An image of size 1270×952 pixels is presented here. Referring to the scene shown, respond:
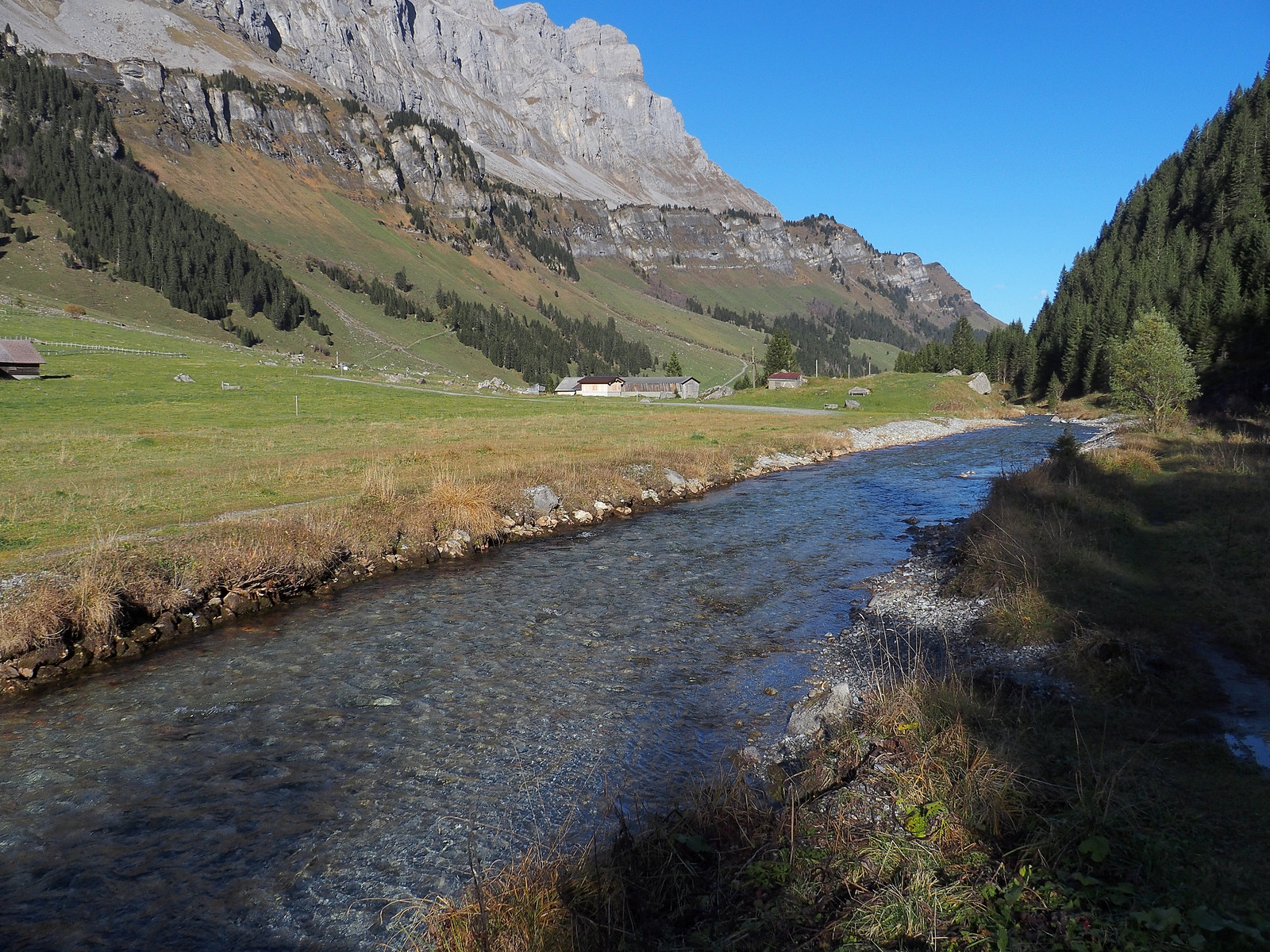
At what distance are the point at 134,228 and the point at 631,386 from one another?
12718 cm

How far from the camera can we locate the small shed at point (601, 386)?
168250 millimetres

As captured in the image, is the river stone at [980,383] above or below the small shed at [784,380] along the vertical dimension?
above

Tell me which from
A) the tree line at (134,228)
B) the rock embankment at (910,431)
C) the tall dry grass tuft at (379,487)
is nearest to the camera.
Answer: the tall dry grass tuft at (379,487)

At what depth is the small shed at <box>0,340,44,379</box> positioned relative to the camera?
6219 cm

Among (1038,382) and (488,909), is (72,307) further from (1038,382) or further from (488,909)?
(1038,382)

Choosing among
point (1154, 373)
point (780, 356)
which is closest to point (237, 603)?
point (1154, 373)

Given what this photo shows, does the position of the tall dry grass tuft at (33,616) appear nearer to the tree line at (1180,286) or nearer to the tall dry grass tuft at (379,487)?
the tall dry grass tuft at (379,487)

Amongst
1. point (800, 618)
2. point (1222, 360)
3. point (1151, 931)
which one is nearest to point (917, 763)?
point (1151, 931)

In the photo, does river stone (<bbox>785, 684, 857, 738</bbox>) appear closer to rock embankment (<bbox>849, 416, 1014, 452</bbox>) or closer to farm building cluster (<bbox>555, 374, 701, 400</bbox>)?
rock embankment (<bbox>849, 416, 1014, 452</bbox>)

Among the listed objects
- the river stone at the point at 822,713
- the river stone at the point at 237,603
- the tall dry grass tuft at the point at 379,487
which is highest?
the tall dry grass tuft at the point at 379,487

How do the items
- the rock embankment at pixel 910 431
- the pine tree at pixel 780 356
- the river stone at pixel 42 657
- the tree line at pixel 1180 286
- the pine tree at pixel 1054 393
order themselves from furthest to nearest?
the pine tree at pixel 780 356 < the pine tree at pixel 1054 393 < the tree line at pixel 1180 286 < the rock embankment at pixel 910 431 < the river stone at pixel 42 657

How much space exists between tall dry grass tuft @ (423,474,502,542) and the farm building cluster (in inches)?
5528

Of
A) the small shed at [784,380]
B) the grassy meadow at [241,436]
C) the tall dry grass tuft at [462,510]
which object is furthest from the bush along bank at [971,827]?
the small shed at [784,380]

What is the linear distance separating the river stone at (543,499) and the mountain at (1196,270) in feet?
227
